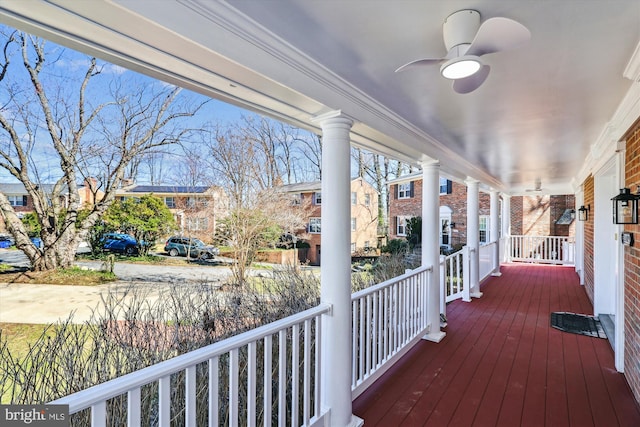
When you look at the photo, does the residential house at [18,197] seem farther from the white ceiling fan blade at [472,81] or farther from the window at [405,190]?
the window at [405,190]

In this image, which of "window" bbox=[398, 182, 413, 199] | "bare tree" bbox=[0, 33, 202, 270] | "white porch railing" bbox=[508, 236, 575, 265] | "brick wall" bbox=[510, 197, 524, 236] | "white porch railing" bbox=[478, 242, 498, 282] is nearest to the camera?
"bare tree" bbox=[0, 33, 202, 270]

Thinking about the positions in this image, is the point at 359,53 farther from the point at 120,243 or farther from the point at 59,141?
the point at 120,243

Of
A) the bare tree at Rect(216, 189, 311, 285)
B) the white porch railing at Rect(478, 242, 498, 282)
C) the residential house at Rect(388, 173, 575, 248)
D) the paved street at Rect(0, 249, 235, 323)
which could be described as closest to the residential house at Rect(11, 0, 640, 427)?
the paved street at Rect(0, 249, 235, 323)

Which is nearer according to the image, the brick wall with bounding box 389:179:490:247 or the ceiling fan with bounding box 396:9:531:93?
the ceiling fan with bounding box 396:9:531:93

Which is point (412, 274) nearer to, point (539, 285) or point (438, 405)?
point (438, 405)

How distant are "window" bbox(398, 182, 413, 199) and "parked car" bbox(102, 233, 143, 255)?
12.1 m

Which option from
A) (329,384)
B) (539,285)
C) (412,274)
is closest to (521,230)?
(539,285)

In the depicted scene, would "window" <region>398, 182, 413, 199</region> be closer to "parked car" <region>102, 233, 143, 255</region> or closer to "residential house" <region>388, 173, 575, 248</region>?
"residential house" <region>388, 173, 575, 248</region>

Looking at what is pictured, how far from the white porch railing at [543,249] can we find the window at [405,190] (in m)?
5.09

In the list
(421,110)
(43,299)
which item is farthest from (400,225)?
(43,299)

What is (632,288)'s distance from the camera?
266 centimetres

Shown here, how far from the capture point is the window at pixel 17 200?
376 centimetres

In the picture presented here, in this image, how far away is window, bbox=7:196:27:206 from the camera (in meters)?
3.76

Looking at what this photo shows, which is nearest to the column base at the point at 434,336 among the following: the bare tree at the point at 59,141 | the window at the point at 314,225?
the bare tree at the point at 59,141
